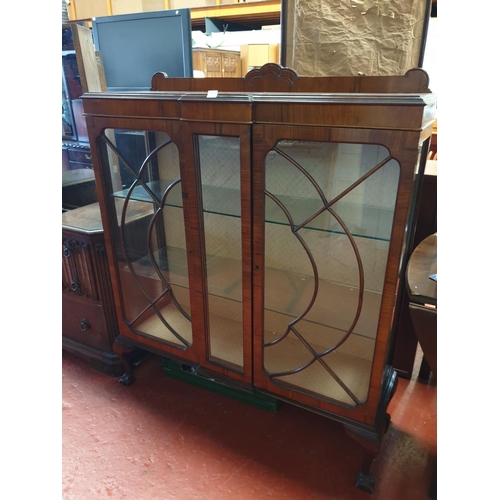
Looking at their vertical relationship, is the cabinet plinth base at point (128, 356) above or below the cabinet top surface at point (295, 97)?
below

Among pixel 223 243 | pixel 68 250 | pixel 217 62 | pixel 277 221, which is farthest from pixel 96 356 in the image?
pixel 217 62

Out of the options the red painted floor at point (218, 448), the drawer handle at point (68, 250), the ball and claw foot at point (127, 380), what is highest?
the drawer handle at point (68, 250)

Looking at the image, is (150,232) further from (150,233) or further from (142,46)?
(142,46)

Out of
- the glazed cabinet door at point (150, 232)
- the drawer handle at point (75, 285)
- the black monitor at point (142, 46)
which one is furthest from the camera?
the drawer handle at point (75, 285)

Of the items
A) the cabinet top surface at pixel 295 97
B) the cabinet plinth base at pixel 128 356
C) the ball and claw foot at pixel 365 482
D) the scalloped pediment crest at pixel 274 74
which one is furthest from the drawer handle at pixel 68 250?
the ball and claw foot at pixel 365 482

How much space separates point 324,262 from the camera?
3.86 ft

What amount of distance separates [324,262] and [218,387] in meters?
0.90

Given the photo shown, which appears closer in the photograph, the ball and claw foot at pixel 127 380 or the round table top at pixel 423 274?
the round table top at pixel 423 274

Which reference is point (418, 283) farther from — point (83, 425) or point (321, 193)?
point (83, 425)

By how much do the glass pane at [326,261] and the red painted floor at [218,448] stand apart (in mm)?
348

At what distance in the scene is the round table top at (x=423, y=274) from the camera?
1033mm

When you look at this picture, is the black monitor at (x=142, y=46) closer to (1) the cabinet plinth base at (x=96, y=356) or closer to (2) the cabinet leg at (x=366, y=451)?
(1) the cabinet plinth base at (x=96, y=356)

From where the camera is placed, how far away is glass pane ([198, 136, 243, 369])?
3.85ft

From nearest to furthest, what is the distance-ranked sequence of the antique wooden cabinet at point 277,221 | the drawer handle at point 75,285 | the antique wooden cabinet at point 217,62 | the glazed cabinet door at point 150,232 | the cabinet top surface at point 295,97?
the cabinet top surface at point 295,97, the antique wooden cabinet at point 277,221, the glazed cabinet door at point 150,232, the drawer handle at point 75,285, the antique wooden cabinet at point 217,62
